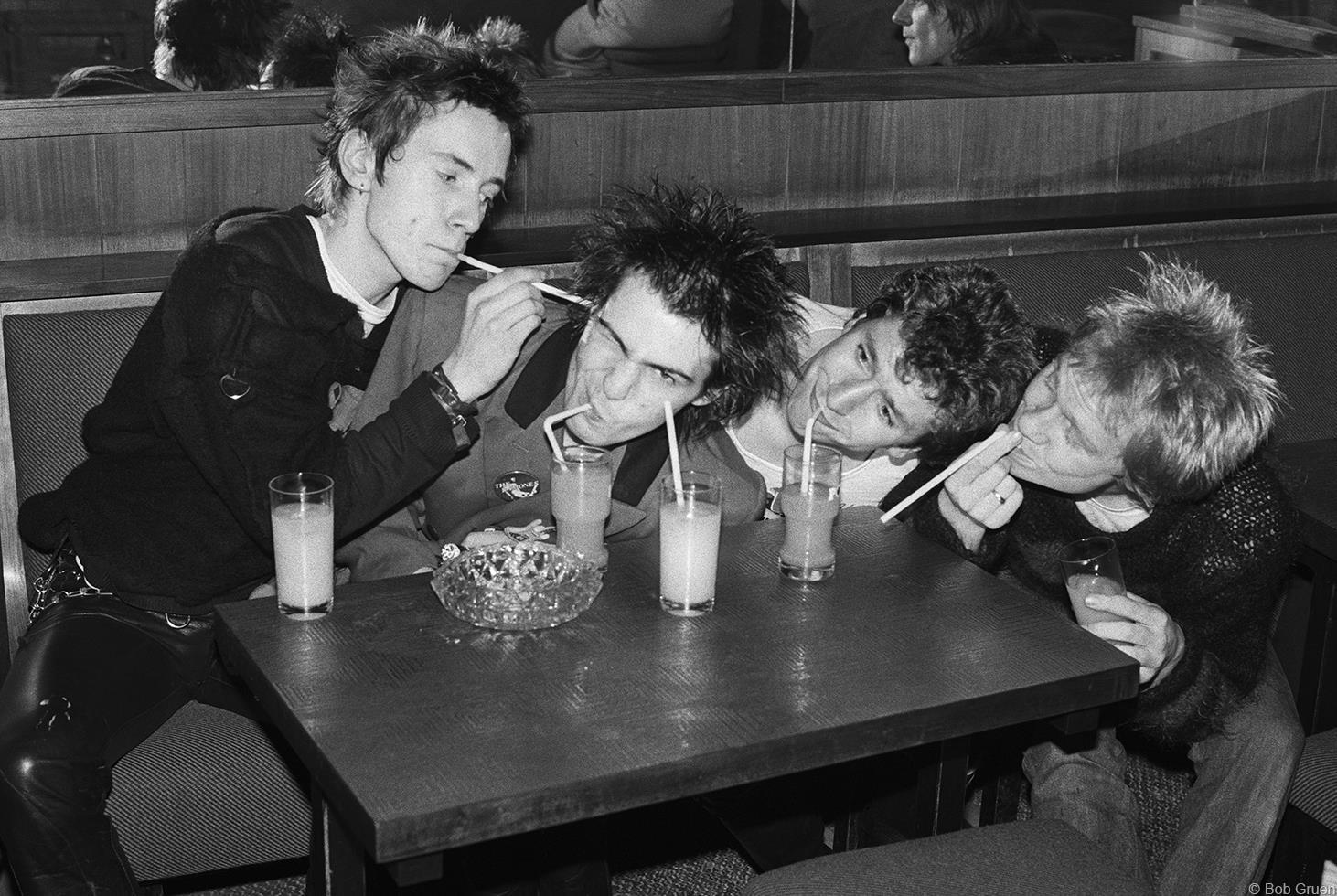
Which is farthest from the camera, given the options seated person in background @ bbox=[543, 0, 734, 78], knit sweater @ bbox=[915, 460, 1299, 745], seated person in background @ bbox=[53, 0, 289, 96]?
seated person in background @ bbox=[543, 0, 734, 78]

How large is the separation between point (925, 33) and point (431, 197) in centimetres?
164

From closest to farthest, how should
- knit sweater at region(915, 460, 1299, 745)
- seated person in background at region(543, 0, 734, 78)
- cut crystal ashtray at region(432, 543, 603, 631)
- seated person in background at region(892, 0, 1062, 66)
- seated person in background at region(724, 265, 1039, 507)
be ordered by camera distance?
1. cut crystal ashtray at region(432, 543, 603, 631)
2. seated person in background at region(724, 265, 1039, 507)
3. knit sweater at region(915, 460, 1299, 745)
4. seated person in background at region(543, 0, 734, 78)
5. seated person in background at region(892, 0, 1062, 66)

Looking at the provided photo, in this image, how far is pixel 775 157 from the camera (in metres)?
3.34

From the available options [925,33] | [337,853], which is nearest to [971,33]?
[925,33]

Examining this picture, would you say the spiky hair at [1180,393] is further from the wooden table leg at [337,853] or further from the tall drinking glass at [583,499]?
the wooden table leg at [337,853]

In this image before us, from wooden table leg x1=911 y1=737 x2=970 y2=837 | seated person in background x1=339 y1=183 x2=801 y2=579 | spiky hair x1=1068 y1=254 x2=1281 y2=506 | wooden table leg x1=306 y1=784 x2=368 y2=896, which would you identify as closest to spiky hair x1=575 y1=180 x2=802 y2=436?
seated person in background x1=339 y1=183 x2=801 y2=579

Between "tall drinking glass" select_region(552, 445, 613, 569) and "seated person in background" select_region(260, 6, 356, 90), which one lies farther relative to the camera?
"seated person in background" select_region(260, 6, 356, 90)

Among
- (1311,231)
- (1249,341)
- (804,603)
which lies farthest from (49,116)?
(1311,231)

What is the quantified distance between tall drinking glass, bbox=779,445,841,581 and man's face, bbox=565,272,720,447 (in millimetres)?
197

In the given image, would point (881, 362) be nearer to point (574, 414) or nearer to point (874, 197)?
point (574, 414)

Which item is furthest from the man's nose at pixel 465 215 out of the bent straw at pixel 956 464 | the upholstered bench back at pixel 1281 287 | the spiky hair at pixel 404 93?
the upholstered bench back at pixel 1281 287

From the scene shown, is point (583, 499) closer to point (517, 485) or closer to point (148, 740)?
point (517, 485)

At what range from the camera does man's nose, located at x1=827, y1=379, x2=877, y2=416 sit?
2.24 meters

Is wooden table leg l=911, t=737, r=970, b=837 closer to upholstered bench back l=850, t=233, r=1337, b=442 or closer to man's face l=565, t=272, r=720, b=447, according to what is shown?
man's face l=565, t=272, r=720, b=447
